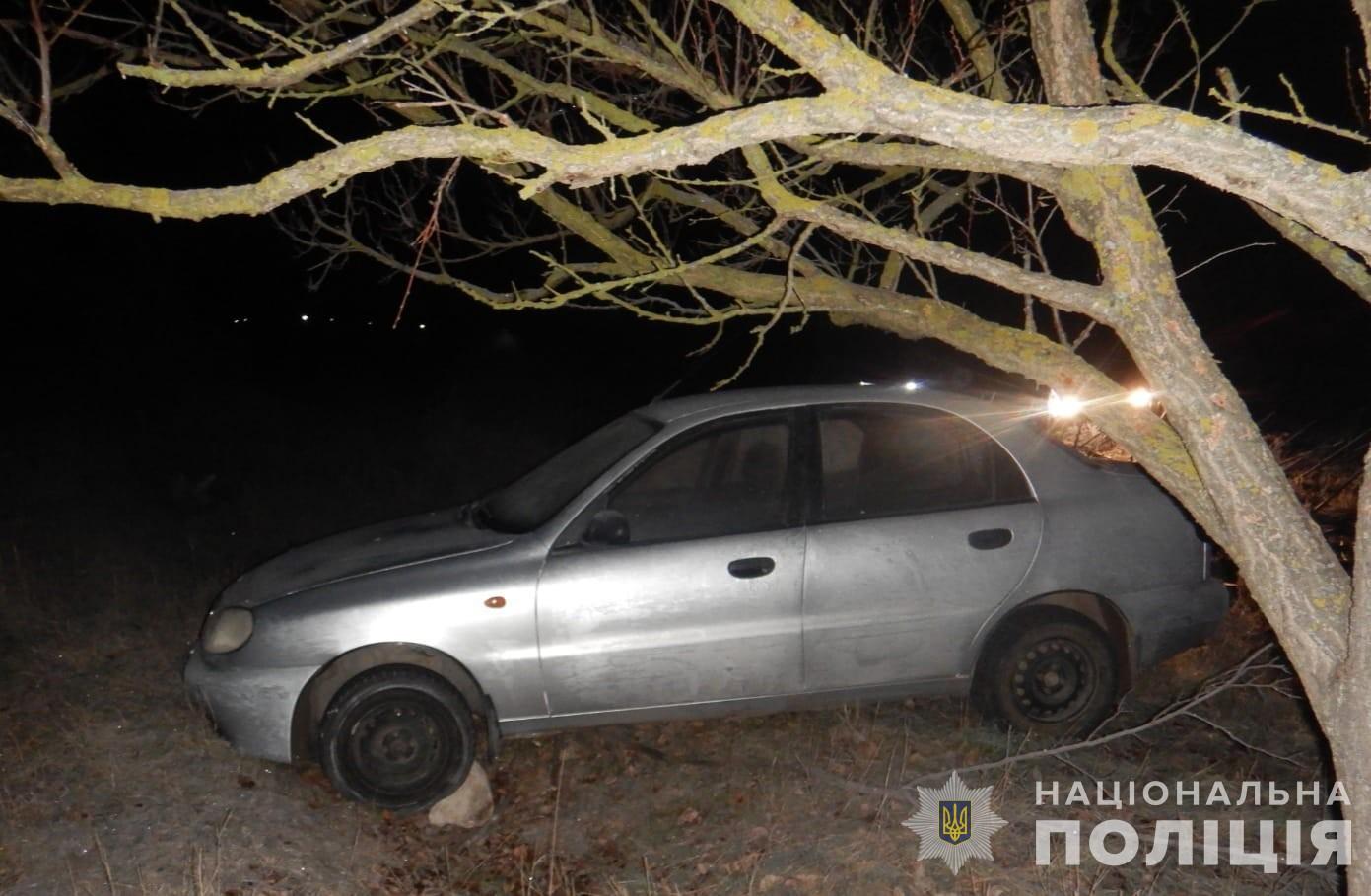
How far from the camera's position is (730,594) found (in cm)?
432

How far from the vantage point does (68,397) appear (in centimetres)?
2020

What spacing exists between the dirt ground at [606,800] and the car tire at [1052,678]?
157 mm

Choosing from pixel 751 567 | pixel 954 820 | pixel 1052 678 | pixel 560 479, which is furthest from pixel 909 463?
pixel 560 479

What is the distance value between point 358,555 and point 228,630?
0.61 m

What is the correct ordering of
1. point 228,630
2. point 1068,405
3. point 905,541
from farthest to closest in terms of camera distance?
point 905,541 < point 228,630 < point 1068,405

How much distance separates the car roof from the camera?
4.68m

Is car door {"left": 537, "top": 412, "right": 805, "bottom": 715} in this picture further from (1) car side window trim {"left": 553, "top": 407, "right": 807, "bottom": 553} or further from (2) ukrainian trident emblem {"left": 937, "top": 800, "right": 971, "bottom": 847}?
(2) ukrainian trident emblem {"left": 937, "top": 800, "right": 971, "bottom": 847}

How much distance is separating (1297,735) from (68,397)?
2160cm

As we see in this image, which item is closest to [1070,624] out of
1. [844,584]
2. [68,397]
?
[844,584]

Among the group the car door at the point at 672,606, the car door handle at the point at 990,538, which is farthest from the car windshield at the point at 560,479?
the car door handle at the point at 990,538

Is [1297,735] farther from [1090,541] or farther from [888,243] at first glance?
[888,243]

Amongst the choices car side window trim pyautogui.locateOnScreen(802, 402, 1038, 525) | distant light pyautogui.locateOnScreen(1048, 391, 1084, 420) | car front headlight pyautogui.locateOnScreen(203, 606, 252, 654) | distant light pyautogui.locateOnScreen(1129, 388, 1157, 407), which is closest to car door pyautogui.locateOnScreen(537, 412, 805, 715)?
car side window trim pyautogui.locateOnScreen(802, 402, 1038, 525)

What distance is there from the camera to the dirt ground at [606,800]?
12.3 feet
